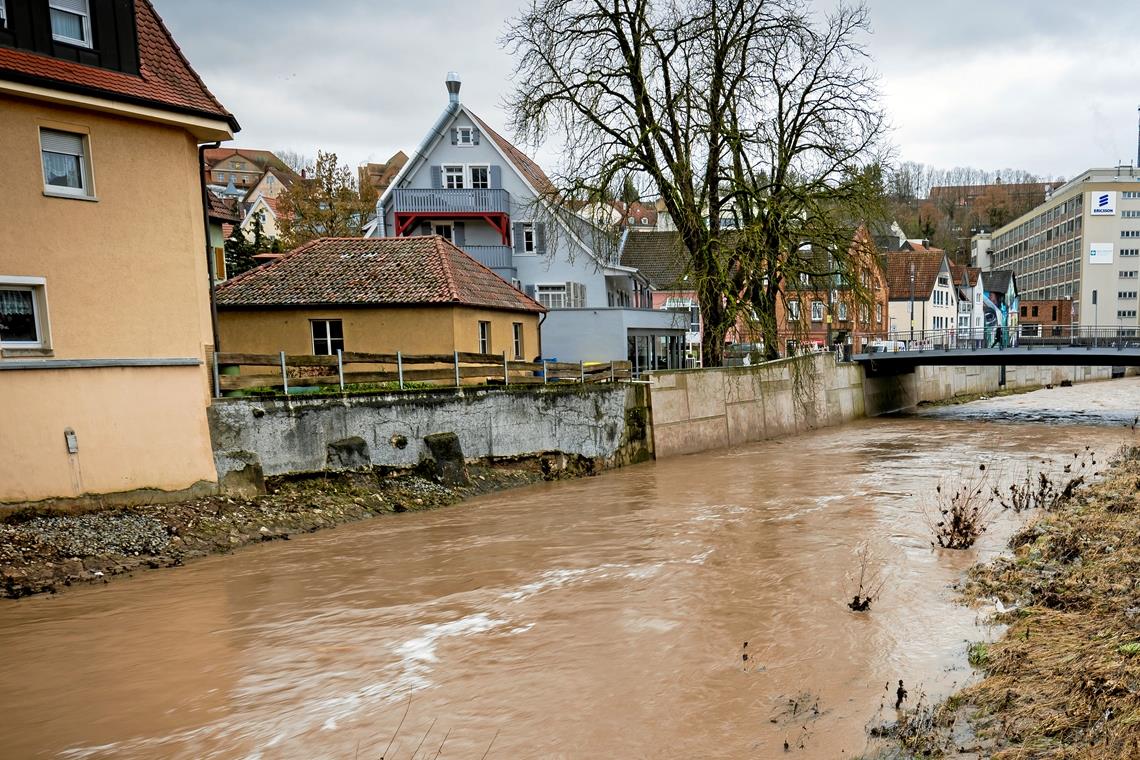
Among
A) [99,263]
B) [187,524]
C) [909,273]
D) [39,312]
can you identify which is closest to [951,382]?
[909,273]

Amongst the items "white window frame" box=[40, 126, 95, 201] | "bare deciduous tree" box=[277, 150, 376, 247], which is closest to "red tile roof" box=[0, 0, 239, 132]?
"white window frame" box=[40, 126, 95, 201]

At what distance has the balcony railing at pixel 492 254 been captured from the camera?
32.6m

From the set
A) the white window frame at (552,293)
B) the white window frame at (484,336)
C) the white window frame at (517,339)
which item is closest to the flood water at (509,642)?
the white window frame at (484,336)

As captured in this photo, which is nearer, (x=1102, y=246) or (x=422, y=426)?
(x=422, y=426)

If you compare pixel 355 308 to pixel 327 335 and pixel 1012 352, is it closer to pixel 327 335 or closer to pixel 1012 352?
pixel 327 335

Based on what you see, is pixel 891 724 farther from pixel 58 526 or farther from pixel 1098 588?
pixel 58 526

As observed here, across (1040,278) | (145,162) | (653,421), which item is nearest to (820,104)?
(653,421)

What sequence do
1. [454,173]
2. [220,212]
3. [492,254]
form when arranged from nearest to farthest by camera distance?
1. [220,212]
2. [492,254]
3. [454,173]

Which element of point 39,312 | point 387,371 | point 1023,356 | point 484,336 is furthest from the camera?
point 1023,356

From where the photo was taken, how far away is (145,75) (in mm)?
13328

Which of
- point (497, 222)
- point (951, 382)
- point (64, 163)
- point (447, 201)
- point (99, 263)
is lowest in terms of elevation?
point (951, 382)

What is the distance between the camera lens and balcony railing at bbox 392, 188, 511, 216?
3198cm

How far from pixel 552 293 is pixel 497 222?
4.07m

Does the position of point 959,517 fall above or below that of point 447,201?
below
